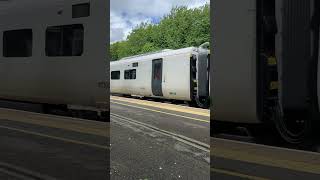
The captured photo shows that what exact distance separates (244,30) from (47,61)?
66.9 inches

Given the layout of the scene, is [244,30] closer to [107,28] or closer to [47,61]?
[107,28]

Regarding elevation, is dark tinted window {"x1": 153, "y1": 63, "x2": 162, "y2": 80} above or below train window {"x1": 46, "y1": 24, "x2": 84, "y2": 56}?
below

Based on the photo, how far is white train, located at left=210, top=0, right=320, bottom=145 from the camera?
1572 millimetres

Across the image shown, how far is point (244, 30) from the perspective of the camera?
1623 mm

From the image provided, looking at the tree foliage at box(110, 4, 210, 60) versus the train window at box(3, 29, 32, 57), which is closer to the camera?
the tree foliage at box(110, 4, 210, 60)

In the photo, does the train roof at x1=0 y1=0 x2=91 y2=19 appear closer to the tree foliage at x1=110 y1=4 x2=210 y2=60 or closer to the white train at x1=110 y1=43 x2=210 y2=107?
the white train at x1=110 y1=43 x2=210 y2=107

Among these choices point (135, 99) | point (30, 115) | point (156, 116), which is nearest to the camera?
point (156, 116)

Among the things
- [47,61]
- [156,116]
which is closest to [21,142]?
[47,61]

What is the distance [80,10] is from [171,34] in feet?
2.70

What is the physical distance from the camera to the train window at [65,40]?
259 centimetres

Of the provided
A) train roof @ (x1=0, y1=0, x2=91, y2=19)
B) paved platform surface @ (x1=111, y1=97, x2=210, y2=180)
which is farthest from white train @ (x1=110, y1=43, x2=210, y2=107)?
train roof @ (x1=0, y1=0, x2=91, y2=19)

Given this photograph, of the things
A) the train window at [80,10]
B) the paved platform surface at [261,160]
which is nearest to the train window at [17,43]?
the train window at [80,10]

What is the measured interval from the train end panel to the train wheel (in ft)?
0.28

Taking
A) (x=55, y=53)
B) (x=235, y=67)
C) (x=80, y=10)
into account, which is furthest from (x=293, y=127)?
(x=55, y=53)
